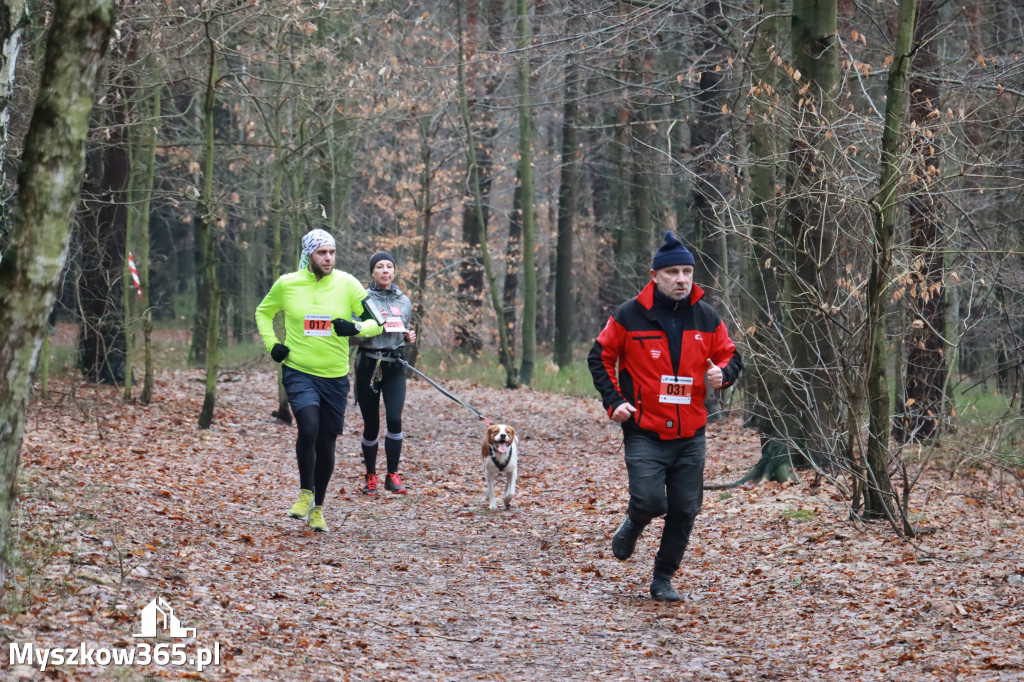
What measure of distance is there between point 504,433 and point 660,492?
3708 mm

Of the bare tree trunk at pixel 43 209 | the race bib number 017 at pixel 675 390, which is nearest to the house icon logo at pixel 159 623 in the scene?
the bare tree trunk at pixel 43 209

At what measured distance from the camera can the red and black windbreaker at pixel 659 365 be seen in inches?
257

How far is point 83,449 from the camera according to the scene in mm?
11461

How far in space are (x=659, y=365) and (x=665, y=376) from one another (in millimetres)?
81

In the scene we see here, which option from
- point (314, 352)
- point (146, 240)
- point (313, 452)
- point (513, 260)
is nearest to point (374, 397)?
Result: point (313, 452)

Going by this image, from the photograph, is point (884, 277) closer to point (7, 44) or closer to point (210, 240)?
point (7, 44)

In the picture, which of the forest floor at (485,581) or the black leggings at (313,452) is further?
the black leggings at (313,452)

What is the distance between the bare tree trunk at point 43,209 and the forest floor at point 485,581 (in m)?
1.25

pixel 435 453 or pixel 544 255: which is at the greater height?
pixel 544 255

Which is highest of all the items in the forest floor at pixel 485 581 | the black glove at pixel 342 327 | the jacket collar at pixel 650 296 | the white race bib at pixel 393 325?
the jacket collar at pixel 650 296

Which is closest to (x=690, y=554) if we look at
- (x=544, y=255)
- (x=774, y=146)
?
(x=774, y=146)

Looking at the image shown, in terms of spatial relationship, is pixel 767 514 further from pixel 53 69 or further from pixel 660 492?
pixel 53 69

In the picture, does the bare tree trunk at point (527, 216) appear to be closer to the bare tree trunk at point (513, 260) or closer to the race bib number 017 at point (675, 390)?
the bare tree trunk at point (513, 260)

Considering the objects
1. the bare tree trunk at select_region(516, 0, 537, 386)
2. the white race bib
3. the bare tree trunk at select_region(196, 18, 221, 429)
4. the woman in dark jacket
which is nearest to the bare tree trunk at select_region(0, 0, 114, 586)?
the woman in dark jacket
